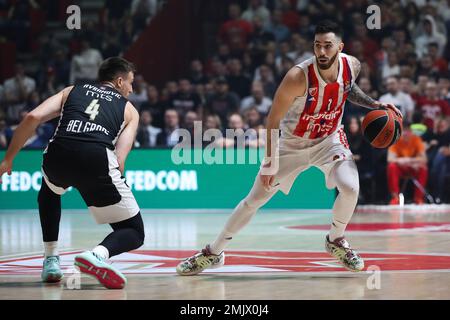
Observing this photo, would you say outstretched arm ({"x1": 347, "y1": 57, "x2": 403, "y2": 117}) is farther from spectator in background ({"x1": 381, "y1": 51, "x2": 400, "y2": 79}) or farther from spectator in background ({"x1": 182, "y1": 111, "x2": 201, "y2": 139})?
spectator in background ({"x1": 381, "y1": 51, "x2": 400, "y2": 79})

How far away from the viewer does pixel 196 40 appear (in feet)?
65.6

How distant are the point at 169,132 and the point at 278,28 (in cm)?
415

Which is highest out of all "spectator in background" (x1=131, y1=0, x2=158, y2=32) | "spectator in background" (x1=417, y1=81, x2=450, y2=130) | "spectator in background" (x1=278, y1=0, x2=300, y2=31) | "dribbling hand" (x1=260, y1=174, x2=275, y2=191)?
"spectator in background" (x1=131, y1=0, x2=158, y2=32)

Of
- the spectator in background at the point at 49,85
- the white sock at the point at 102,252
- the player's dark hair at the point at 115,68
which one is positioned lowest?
the white sock at the point at 102,252

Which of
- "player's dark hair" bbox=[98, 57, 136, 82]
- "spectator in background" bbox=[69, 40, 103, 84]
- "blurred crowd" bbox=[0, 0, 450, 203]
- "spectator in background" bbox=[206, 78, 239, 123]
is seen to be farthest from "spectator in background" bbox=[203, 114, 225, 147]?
"player's dark hair" bbox=[98, 57, 136, 82]

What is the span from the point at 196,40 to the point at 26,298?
1434 centimetres

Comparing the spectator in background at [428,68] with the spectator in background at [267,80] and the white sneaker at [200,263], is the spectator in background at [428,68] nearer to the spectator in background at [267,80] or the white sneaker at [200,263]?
the spectator in background at [267,80]

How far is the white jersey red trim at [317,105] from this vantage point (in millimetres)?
7430

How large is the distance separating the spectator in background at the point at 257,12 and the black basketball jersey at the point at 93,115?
12.5 m

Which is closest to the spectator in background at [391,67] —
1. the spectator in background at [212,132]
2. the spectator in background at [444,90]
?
the spectator in background at [444,90]

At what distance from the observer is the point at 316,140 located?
25.1 ft

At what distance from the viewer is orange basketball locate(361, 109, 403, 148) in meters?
7.66

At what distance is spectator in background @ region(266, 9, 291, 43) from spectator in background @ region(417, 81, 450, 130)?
3369mm

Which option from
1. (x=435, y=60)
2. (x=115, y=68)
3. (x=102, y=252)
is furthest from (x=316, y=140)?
(x=435, y=60)
